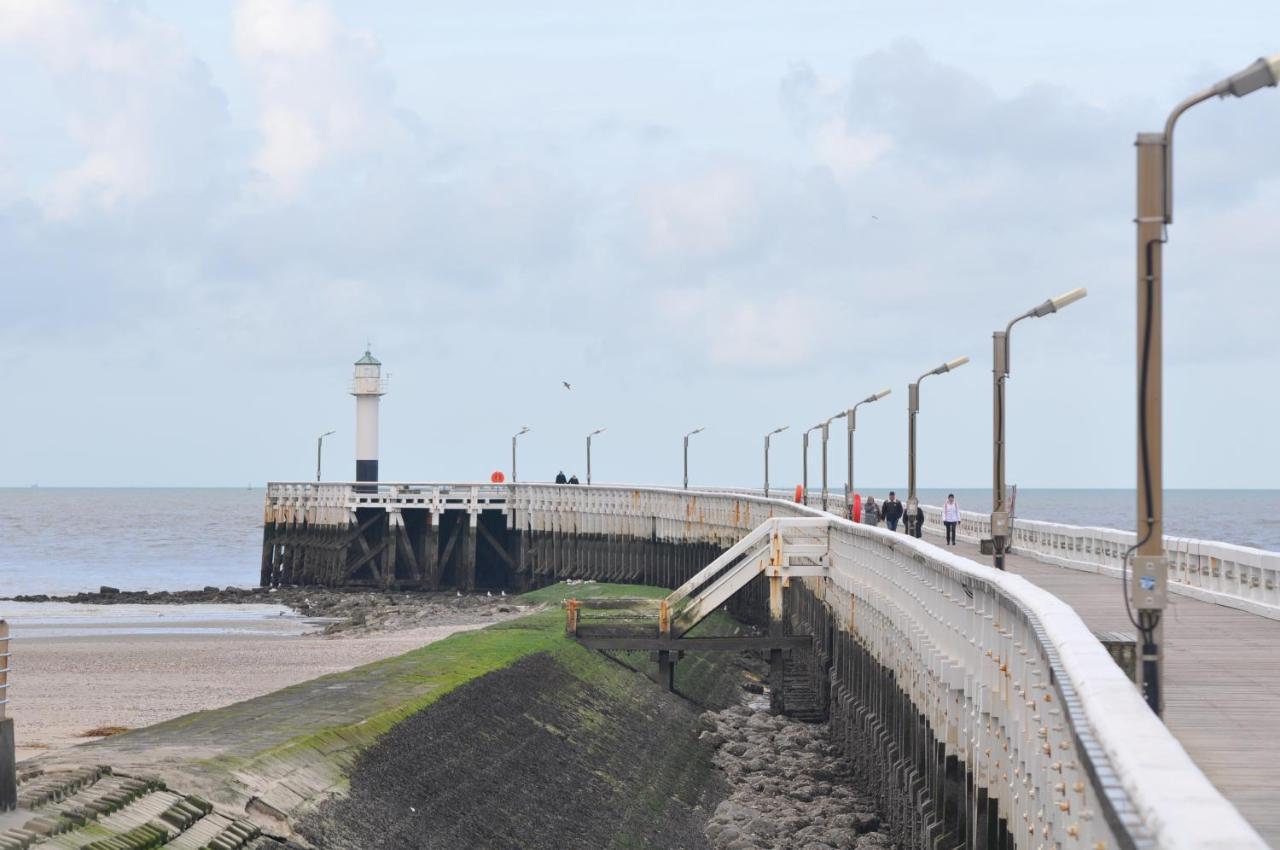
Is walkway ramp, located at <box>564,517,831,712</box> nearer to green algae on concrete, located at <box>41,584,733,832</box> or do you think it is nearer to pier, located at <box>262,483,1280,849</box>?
pier, located at <box>262,483,1280,849</box>

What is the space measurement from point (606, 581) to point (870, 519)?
44.0ft

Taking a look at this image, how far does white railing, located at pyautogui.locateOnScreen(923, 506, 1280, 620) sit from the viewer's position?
24.0 metres

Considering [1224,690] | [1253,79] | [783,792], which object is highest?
[1253,79]

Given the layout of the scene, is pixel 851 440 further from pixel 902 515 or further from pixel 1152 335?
pixel 1152 335

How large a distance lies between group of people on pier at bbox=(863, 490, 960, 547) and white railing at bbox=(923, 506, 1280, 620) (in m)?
4.50

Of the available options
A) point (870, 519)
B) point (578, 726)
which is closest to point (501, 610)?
point (870, 519)

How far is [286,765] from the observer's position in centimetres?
1695

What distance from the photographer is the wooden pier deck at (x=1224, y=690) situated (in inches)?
429

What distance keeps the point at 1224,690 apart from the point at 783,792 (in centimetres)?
1192

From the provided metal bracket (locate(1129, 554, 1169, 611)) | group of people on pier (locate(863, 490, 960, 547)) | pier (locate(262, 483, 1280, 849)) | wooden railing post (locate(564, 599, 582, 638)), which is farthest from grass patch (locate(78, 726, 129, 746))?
group of people on pier (locate(863, 490, 960, 547))

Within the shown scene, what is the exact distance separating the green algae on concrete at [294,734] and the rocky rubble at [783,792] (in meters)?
2.46

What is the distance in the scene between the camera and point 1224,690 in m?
15.5

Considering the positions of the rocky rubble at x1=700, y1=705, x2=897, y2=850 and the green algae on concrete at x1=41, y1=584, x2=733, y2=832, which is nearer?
the green algae on concrete at x1=41, y1=584, x2=733, y2=832

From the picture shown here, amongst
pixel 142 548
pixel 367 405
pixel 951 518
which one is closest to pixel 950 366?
pixel 951 518
